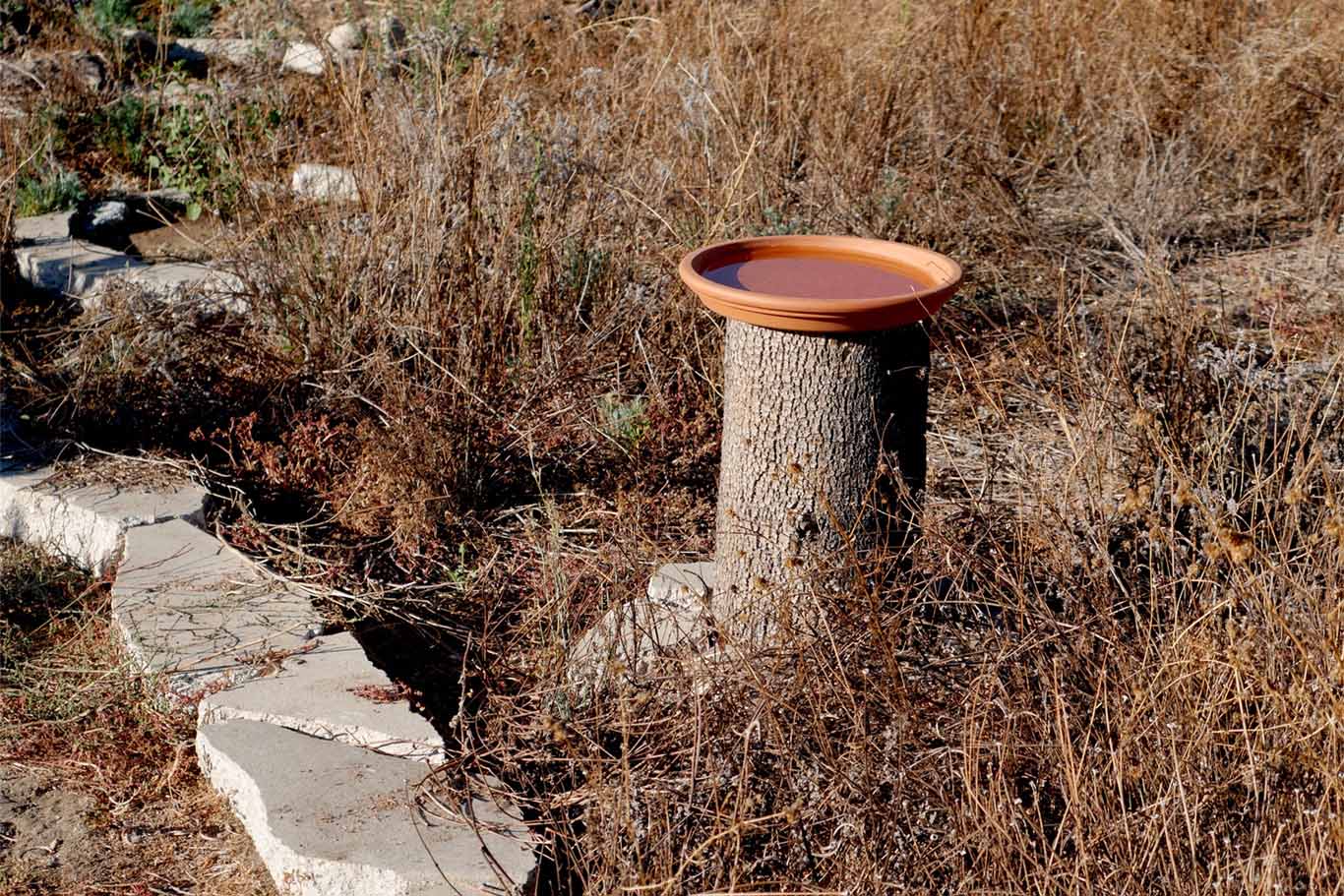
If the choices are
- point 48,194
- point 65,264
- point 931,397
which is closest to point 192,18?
point 48,194

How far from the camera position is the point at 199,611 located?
3406 mm

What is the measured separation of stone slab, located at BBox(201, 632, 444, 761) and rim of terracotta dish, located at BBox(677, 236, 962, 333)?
114 cm

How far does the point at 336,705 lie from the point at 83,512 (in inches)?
51.1

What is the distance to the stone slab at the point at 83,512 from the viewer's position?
3.79 meters

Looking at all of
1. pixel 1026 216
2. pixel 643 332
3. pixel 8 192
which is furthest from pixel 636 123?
pixel 8 192

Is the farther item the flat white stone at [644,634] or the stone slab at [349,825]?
the flat white stone at [644,634]

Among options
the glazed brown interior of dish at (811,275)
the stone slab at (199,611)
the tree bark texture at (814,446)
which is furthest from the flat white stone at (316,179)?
the tree bark texture at (814,446)

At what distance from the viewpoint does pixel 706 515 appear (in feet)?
13.2

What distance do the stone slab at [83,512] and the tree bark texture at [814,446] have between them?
1.76m

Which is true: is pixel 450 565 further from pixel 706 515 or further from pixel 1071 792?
pixel 1071 792

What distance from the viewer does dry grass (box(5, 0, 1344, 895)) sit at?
7.58 feet

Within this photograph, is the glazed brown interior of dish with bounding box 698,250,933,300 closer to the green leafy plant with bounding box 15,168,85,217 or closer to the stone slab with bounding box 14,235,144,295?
the stone slab with bounding box 14,235,144,295

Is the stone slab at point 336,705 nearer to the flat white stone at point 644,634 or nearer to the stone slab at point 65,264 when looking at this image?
the flat white stone at point 644,634

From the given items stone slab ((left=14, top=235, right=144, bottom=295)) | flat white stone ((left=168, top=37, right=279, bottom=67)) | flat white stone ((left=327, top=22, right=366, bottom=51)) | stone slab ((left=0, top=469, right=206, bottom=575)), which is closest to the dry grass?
stone slab ((left=0, top=469, right=206, bottom=575))
